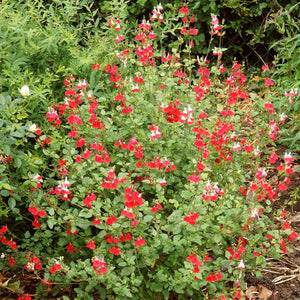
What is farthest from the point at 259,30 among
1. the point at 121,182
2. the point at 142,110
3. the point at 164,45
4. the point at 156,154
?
the point at 121,182

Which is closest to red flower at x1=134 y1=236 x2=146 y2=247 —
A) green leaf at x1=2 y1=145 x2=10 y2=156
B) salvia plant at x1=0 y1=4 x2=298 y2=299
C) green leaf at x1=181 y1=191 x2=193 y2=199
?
salvia plant at x1=0 y1=4 x2=298 y2=299

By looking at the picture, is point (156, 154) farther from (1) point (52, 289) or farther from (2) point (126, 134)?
(1) point (52, 289)

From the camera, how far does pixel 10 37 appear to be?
3.12 m

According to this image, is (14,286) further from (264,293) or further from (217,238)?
(264,293)

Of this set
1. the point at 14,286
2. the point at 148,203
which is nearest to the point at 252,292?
the point at 148,203

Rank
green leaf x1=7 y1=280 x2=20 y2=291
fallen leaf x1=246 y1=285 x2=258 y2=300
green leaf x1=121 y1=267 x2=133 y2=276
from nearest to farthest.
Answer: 1. green leaf x1=121 y1=267 x2=133 y2=276
2. fallen leaf x1=246 y1=285 x2=258 y2=300
3. green leaf x1=7 y1=280 x2=20 y2=291

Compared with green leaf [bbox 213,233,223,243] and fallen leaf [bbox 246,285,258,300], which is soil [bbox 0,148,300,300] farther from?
green leaf [bbox 213,233,223,243]

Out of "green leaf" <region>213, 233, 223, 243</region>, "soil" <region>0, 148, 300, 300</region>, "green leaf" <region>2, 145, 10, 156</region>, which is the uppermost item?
"green leaf" <region>2, 145, 10, 156</region>

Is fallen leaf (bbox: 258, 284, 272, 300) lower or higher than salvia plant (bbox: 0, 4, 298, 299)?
lower

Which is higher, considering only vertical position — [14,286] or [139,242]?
[139,242]

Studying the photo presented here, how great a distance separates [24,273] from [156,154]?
52.7 inches

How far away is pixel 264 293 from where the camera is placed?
9.39 feet

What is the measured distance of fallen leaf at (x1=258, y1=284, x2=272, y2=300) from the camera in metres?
2.84

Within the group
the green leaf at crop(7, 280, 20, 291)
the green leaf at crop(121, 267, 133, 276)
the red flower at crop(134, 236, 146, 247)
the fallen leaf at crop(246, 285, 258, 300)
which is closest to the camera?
the red flower at crop(134, 236, 146, 247)
